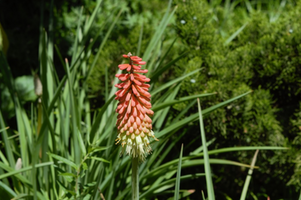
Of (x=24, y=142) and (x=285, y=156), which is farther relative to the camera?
(x=285, y=156)

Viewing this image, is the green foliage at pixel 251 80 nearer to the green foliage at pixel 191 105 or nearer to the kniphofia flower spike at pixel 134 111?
the green foliage at pixel 191 105

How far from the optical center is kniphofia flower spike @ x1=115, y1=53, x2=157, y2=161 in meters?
1.39

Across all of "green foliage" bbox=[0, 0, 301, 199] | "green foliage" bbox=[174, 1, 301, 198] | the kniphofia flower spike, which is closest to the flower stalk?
the kniphofia flower spike

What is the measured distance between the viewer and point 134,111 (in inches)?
56.2

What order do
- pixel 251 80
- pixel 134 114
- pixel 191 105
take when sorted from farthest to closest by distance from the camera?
pixel 251 80 < pixel 191 105 < pixel 134 114

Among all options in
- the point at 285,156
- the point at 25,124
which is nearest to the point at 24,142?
the point at 25,124

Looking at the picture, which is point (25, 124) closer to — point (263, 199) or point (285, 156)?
point (285, 156)

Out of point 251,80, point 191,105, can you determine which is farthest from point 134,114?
point 251,80

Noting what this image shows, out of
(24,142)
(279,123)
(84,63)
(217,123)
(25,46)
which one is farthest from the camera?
(25,46)

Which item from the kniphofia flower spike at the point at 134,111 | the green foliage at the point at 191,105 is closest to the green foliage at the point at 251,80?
the green foliage at the point at 191,105

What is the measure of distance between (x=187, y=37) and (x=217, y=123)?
786 mm

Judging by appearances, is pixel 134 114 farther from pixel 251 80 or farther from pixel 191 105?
pixel 251 80

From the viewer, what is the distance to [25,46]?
341 centimetres

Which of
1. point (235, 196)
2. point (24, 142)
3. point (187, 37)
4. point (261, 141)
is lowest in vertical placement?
point (235, 196)
